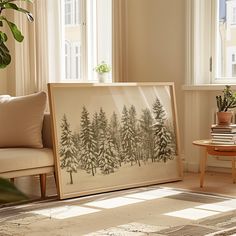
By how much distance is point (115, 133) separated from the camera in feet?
12.4

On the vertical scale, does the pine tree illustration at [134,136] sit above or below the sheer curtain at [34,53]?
below

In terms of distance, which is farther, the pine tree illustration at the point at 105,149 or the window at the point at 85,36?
the window at the point at 85,36

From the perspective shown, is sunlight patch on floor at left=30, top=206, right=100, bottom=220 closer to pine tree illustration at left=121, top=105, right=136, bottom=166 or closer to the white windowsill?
pine tree illustration at left=121, top=105, right=136, bottom=166

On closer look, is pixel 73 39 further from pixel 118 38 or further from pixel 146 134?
pixel 146 134

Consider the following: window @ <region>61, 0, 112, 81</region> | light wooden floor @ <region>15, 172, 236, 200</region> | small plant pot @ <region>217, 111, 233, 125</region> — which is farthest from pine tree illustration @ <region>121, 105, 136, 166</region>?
window @ <region>61, 0, 112, 81</region>

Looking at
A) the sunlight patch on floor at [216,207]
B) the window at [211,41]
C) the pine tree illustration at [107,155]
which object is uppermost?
the window at [211,41]

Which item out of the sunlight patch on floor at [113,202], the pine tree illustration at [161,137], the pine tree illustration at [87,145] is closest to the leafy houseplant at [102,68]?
the pine tree illustration at [161,137]

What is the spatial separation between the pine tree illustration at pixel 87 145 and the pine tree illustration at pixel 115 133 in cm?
19

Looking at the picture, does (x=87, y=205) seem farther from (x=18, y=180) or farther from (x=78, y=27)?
(x=78, y=27)

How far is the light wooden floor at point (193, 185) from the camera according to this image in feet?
12.0

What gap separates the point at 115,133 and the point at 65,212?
97 cm

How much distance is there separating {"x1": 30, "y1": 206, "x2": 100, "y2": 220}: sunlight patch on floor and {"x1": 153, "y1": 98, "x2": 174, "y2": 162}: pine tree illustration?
3.70 ft

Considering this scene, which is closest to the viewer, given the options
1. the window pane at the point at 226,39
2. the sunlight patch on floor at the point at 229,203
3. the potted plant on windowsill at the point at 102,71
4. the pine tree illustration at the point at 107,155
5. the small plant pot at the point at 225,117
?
the sunlight patch on floor at the point at 229,203

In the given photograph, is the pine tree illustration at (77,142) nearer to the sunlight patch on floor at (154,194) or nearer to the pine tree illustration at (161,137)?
the sunlight patch on floor at (154,194)
